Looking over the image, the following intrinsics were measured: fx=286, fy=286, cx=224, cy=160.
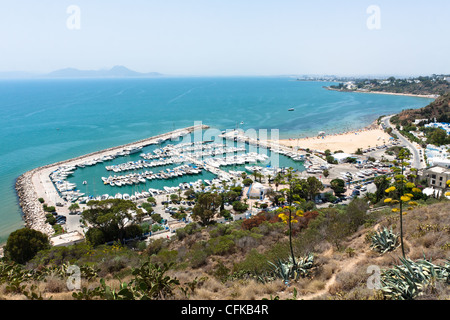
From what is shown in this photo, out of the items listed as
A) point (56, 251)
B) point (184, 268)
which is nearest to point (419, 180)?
point (184, 268)

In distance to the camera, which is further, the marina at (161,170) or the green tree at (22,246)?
the marina at (161,170)

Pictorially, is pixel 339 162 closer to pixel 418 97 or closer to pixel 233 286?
pixel 233 286

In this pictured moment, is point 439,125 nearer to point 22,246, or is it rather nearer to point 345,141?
point 345,141

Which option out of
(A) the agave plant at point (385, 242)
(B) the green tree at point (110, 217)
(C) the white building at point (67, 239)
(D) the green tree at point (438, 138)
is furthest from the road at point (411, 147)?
(C) the white building at point (67, 239)

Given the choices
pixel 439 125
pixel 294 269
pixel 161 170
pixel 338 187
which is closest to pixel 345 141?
pixel 439 125

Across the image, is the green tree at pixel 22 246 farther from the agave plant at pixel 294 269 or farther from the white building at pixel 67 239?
the agave plant at pixel 294 269

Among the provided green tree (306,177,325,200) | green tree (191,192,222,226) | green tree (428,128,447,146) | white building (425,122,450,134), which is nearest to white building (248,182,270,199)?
green tree (306,177,325,200)
